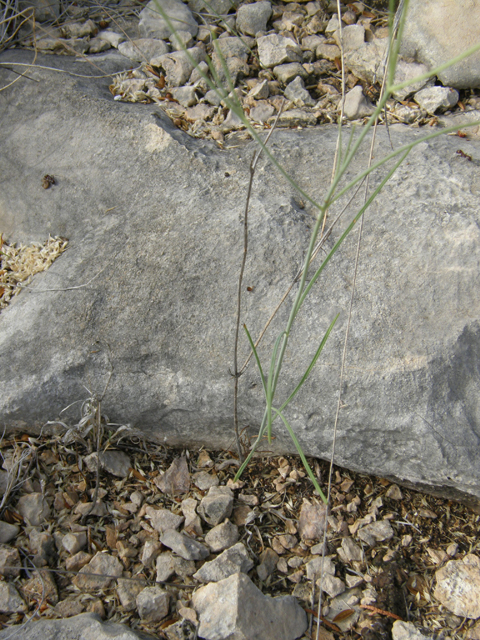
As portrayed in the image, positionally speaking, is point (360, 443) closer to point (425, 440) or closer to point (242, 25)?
point (425, 440)

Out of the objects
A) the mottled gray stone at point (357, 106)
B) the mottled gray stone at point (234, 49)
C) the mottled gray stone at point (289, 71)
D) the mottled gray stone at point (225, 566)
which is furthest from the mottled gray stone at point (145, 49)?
the mottled gray stone at point (225, 566)

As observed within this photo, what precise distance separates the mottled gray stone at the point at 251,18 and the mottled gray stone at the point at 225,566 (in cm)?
252

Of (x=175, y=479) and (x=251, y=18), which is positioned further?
(x=251, y=18)

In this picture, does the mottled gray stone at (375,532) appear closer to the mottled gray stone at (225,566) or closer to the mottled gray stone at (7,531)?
the mottled gray stone at (225,566)

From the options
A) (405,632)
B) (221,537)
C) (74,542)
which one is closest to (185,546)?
(221,537)

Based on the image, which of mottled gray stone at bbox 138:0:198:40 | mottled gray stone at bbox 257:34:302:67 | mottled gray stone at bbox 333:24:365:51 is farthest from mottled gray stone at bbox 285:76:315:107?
mottled gray stone at bbox 138:0:198:40

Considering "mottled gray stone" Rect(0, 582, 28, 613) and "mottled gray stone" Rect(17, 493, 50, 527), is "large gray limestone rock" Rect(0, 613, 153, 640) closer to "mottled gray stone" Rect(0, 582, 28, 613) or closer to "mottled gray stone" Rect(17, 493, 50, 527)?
"mottled gray stone" Rect(0, 582, 28, 613)

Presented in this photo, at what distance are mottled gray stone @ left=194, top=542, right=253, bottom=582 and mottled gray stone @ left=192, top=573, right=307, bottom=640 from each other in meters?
0.05

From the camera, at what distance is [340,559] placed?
1490mm

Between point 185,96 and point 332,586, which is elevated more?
point 185,96

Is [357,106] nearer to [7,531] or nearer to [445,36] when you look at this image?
[445,36]

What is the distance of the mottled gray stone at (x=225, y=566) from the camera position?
55.9 inches

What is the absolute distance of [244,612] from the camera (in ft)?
4.19

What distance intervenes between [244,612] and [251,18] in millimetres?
2733
